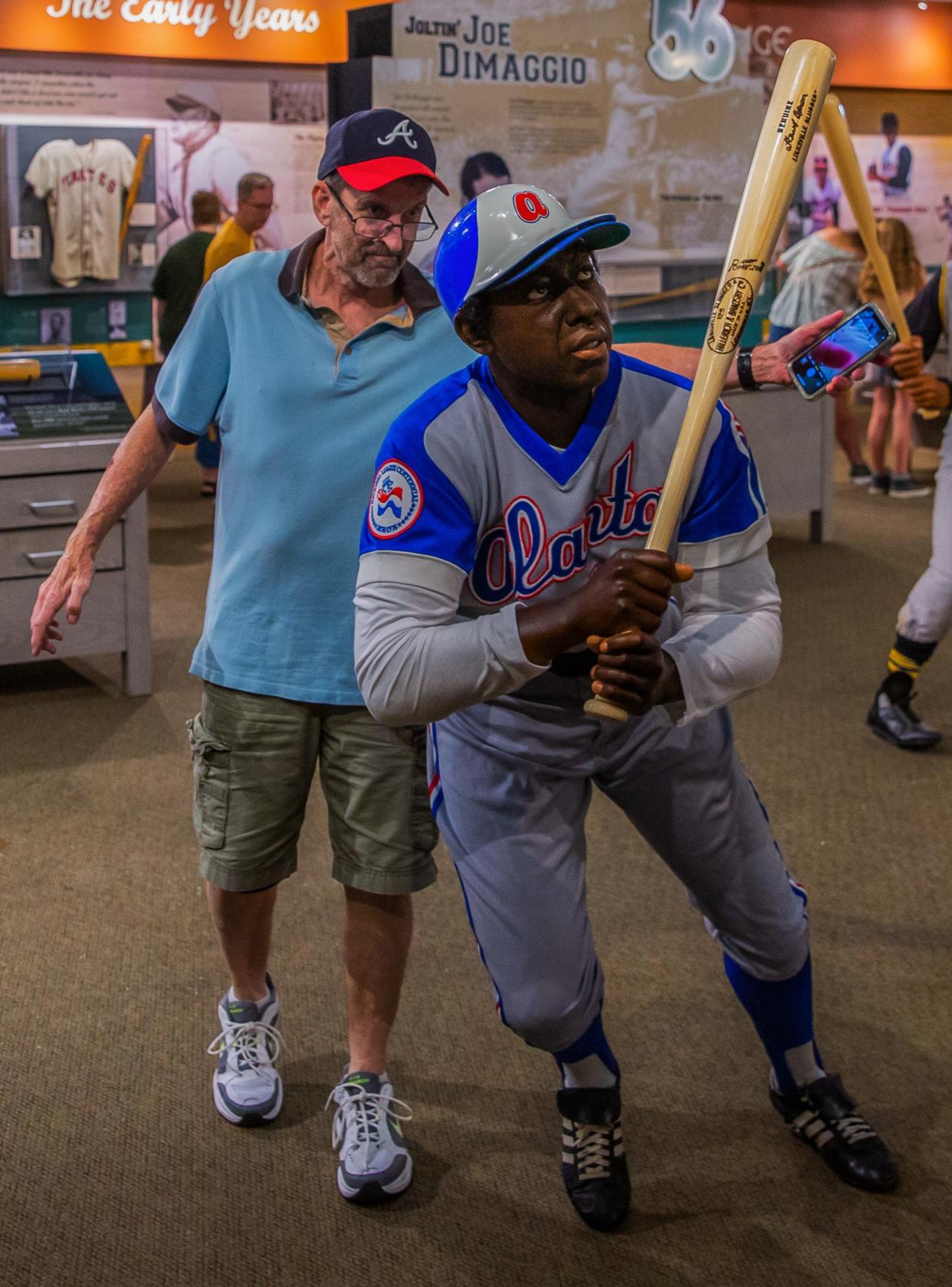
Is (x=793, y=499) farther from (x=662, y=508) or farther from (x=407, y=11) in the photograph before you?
(x=662, y=508)

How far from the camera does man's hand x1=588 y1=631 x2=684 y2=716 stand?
168 cm

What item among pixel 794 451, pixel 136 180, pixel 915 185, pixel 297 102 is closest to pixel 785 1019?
pixel 794 451

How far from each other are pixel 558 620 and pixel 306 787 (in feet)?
2.51


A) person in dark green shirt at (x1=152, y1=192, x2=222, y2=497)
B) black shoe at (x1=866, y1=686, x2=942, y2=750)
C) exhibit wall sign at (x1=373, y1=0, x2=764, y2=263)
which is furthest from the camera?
person in dark green shirt at (x1=152, y1=192, x2=222, y2=497)

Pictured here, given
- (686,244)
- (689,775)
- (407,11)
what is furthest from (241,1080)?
(686,244)

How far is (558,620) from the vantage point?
1.70 meters

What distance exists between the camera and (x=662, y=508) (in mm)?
1762

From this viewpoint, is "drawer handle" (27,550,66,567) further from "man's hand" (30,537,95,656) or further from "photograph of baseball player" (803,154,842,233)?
"photograph of baseball player" (803,154,842,233)

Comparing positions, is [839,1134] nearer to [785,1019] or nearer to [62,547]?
[785,1019]

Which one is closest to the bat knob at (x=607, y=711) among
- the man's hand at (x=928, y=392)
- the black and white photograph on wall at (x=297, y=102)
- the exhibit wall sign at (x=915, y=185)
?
the man's hand at (x=928, y=392)

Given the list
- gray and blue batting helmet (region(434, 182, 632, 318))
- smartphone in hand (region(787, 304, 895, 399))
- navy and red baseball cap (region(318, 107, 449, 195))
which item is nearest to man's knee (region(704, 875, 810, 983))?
smartphone in hand (region(787, 304, 895, 399))

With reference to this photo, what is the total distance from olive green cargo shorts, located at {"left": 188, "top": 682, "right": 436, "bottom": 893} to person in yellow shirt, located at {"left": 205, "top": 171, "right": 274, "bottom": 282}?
493 centimetres

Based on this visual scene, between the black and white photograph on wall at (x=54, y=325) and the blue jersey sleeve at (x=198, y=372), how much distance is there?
724 cm

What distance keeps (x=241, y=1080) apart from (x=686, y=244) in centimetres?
502
